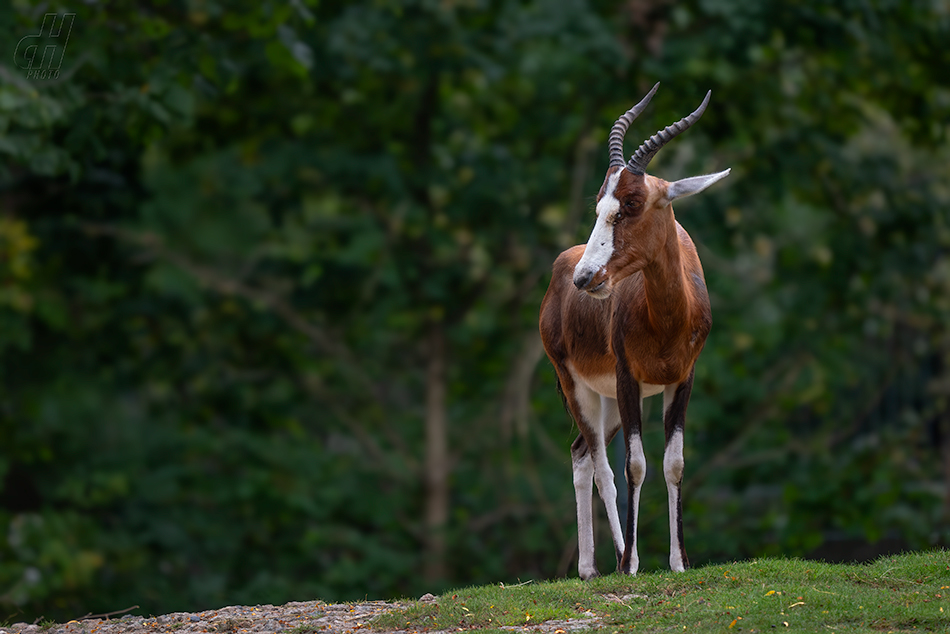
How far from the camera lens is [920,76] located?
1429cm

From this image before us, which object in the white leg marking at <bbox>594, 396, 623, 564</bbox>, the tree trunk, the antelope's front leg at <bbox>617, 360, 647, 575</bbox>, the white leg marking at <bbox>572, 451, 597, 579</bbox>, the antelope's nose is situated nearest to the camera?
the antelope's nose

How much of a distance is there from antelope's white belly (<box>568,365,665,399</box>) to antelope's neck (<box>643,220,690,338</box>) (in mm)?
508

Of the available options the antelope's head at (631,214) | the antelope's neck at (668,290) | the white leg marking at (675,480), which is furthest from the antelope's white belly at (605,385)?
the antelope's head at (631,214)

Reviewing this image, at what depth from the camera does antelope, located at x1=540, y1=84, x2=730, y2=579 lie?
6.46 meters

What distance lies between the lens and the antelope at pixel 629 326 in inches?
255

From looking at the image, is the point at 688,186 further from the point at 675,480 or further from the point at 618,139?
the point at 675,480

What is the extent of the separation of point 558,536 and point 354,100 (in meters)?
6.12

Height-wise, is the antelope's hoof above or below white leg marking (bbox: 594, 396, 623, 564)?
below

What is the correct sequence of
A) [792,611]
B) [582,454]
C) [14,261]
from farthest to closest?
[14,261], [582,454], [792,611]

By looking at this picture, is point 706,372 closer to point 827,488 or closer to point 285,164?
point 827,488

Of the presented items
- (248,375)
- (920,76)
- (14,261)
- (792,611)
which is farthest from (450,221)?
(792,611)

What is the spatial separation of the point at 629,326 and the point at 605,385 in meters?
0.74

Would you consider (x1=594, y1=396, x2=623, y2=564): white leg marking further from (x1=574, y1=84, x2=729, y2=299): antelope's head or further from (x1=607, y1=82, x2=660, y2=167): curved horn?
(x1=607, y1=82, x2=660, y2=167): curved horn

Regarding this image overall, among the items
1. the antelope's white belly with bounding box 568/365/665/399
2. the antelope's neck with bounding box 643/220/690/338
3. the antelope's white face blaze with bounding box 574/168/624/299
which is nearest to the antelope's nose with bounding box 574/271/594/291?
the antelope's white face blaze with bounding box 574/168/624/299
